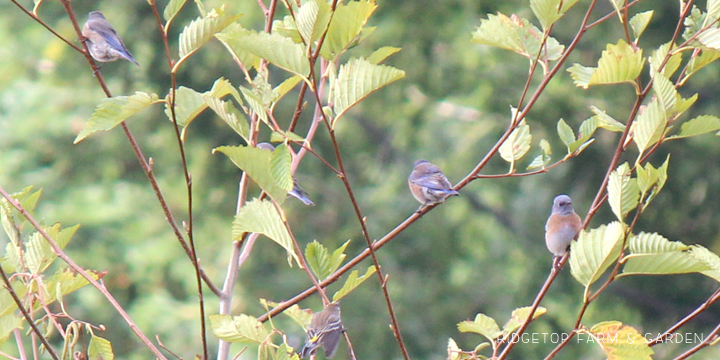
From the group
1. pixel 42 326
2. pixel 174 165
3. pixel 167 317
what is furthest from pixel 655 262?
pixel 174 165

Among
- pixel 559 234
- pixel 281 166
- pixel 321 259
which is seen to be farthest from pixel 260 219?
pixel 559 234

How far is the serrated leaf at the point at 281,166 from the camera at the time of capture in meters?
1.08

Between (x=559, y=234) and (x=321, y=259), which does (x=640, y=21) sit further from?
(x=559, y=234)

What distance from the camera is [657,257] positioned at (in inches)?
43.8

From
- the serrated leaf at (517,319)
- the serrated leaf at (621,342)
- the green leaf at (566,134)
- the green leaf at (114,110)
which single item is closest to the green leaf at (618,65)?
the green leaf at (566,134)

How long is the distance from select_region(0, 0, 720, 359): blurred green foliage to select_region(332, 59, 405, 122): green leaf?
6296mm

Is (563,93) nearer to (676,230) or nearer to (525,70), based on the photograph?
(525,70)

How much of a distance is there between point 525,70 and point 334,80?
22.2 ft

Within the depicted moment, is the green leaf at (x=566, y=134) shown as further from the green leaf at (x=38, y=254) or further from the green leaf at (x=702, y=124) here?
the green leaf at (x=38, y=254)

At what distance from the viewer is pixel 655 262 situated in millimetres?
1124

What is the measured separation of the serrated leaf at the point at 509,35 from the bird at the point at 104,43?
219 centimetres

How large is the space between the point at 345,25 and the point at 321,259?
0.46 meters

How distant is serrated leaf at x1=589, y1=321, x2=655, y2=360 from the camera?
114cm

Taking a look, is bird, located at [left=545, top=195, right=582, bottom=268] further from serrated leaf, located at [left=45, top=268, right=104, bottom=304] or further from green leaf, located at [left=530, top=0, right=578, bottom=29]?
serrated leaf, located at [left=45, top=268, right=104, bottom=304]
